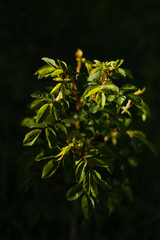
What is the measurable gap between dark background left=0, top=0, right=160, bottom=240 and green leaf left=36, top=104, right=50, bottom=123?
0.45m

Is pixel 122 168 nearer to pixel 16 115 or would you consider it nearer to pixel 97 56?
pixel 16 115

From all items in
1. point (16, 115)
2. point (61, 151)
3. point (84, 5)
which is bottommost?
point (61, 151)

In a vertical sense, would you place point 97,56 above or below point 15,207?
above

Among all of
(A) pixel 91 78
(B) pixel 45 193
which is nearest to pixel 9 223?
(B) pixel 45 193

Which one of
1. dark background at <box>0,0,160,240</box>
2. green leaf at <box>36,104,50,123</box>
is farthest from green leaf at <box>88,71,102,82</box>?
dark background at <box>0,0,160,240</box>

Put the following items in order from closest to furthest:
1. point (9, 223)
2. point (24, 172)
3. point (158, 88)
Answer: point (24, 172), point (9, 223), point (158, 88)

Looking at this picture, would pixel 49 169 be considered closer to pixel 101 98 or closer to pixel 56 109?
pixel 56 109

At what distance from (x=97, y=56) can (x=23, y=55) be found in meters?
0.90

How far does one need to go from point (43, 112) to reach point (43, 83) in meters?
1.87

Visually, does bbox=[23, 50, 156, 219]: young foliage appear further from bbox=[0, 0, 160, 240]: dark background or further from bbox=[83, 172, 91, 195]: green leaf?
bbox=[0, 0, 160, 240]: dark background

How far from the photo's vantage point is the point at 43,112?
3.38 feet

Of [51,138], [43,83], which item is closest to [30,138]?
[51,138]

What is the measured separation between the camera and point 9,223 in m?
1.79

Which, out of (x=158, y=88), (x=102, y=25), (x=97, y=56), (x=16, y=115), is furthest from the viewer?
(x=102, y=25)
